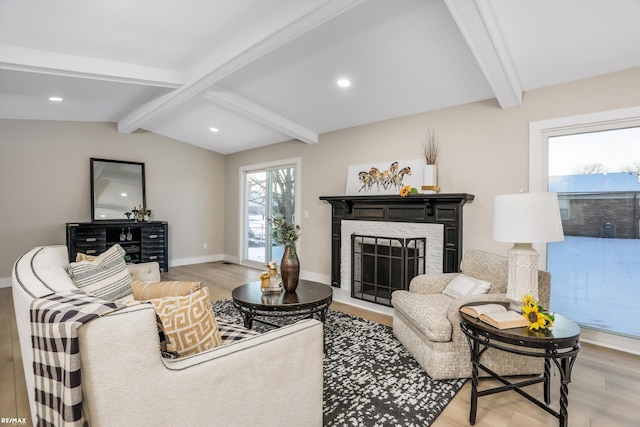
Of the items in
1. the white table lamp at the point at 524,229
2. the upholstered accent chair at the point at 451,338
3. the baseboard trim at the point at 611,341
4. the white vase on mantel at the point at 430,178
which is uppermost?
the white vase on mantel at the point at 430,178

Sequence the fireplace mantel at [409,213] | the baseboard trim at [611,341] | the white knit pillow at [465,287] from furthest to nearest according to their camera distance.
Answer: the fireplace mantel at [409,213]
the baseboard trim at [611,341]
the white knit pillow at [465,287]

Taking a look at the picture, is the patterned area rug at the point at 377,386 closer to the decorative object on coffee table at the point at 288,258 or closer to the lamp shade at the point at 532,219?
the decorative object on coffee table at the point at 288,258

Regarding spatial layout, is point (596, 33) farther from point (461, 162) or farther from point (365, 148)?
point (365, 148)

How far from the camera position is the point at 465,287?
273 cm

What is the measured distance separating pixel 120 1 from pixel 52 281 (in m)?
2.16

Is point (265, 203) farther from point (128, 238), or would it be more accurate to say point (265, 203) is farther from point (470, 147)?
point (470, 147)

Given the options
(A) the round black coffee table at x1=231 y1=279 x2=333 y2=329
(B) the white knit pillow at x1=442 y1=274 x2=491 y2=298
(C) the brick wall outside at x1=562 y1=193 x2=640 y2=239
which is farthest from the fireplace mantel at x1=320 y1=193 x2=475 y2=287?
(A) the round black coffee table at x1=231 y1=279 x2=333 y2=329

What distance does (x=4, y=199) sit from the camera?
193 inches

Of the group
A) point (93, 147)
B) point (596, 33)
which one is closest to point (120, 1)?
point (596, 33)

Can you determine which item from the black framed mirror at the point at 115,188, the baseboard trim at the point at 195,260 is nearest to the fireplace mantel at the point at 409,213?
the baseboard trim at the point at 195,260

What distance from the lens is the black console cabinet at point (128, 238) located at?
5211mm

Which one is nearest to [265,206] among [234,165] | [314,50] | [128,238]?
[234,165]

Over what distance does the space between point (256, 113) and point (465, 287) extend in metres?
3.30

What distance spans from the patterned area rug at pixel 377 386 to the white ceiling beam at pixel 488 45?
8.00 feet
